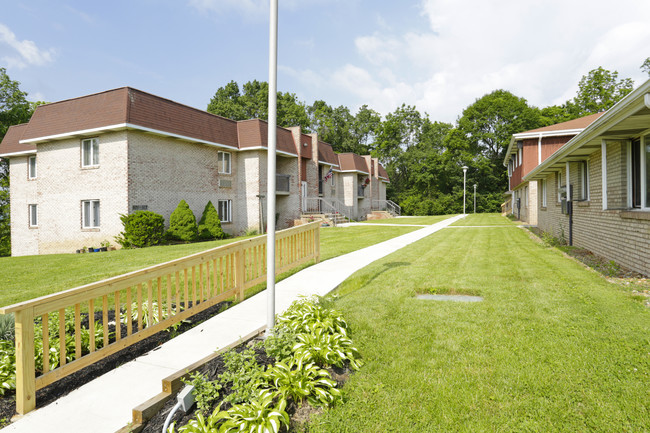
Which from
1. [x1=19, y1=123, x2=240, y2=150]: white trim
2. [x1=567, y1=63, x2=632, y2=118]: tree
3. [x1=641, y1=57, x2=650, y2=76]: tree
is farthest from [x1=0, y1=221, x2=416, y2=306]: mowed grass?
[x1=641, y1=57, x2=650, y2=76]: tree

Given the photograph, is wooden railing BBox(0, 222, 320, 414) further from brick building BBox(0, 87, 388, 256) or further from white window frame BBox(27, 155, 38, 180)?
white window frame BBox(27, 155, 38, 180)

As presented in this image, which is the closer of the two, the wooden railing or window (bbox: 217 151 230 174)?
the wooden railing

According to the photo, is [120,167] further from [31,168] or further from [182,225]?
[31,168]

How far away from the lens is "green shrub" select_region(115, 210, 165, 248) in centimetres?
1549

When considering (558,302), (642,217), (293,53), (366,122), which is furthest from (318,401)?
(366,122)

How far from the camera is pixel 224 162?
72.5 ft

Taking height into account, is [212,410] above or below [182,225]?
below

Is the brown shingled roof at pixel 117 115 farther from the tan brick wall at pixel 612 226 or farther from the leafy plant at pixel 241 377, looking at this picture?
the tan brick wall at pixel 612 226

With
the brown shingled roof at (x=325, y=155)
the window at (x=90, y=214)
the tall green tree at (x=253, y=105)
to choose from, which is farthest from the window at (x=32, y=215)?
the tall green tree at (x=253, y=105)

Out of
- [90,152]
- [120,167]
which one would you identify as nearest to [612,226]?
[120,167]

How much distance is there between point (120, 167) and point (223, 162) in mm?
6615

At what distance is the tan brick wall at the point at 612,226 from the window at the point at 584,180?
327mm

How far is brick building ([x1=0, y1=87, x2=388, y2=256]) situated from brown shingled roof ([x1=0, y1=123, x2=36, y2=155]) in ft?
0.25

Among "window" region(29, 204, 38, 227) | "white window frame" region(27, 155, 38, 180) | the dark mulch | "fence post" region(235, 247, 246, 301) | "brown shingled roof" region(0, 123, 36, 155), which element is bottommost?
the dark mulch
